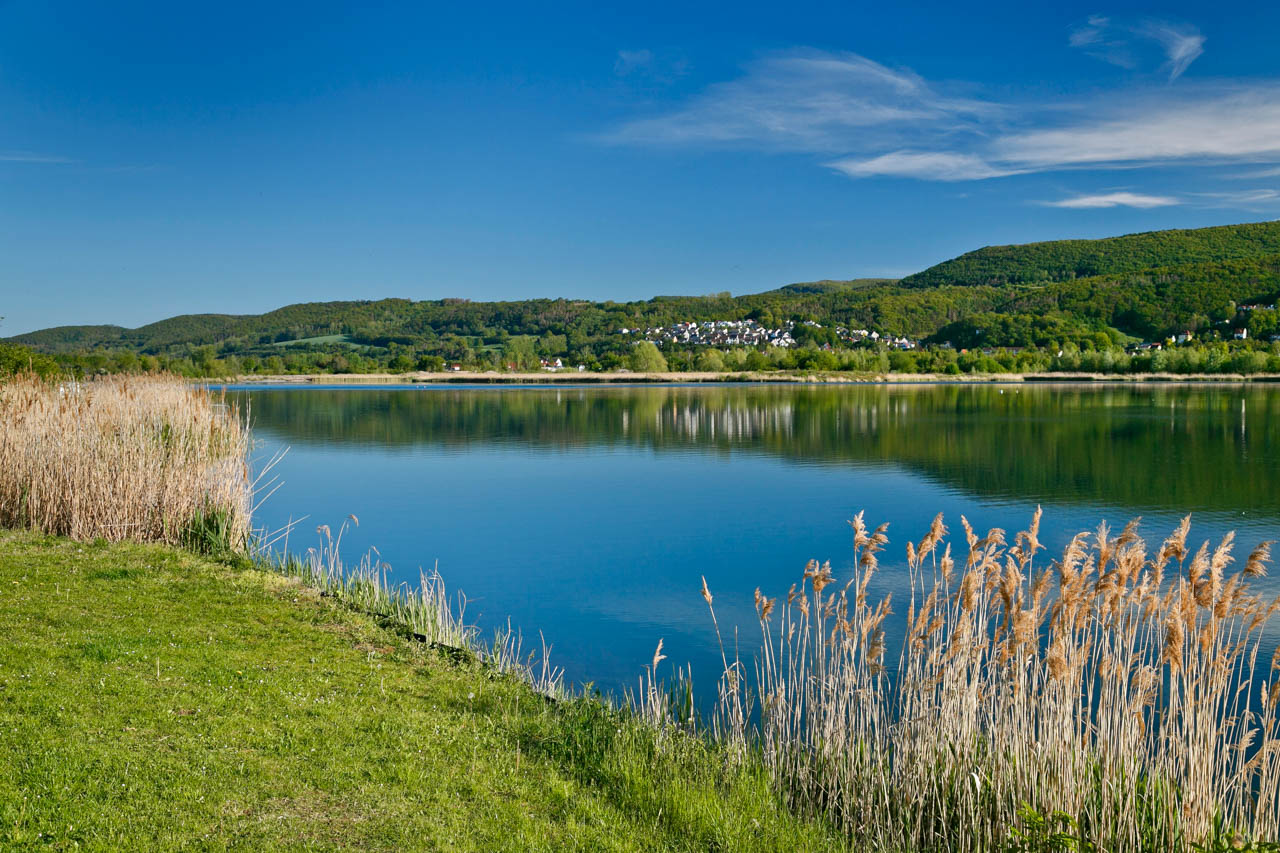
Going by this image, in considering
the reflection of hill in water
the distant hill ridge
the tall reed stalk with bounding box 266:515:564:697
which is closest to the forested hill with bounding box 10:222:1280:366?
the distant hill ridge

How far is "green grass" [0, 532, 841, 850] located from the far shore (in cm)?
9270

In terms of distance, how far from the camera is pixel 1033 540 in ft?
17.1

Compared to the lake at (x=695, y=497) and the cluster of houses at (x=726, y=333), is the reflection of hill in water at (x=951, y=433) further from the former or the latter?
the cluster of houses at (x=726, y=333)

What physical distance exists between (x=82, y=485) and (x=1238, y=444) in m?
30.5

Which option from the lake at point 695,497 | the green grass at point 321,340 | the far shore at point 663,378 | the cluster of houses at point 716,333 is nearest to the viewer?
the lake at point 695,497

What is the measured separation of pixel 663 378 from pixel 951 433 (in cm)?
7431

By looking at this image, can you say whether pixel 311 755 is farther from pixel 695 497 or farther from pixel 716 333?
pixel 716 333

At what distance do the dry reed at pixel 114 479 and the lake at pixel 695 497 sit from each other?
2582 mm

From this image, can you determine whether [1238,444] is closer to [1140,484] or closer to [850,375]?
[1140,484]

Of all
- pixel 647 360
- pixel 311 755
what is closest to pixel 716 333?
pixel 647 360

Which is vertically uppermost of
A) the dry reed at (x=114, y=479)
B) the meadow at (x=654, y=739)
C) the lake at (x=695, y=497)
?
the dry reed at (x=114, y=479)

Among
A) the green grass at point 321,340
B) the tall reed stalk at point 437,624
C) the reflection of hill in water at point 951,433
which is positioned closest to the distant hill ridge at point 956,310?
the green grass at point 321,340

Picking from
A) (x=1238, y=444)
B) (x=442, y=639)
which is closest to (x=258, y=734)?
(x=442, y=639)

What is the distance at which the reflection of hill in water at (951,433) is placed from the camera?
21203 mm
